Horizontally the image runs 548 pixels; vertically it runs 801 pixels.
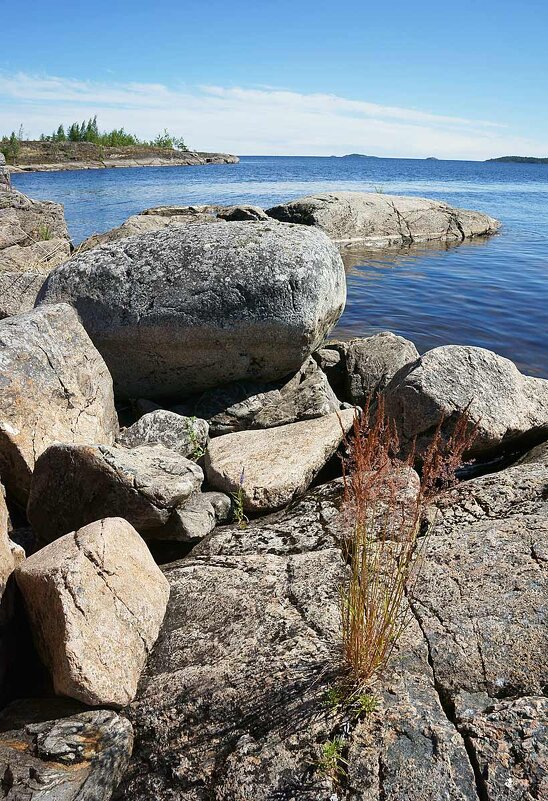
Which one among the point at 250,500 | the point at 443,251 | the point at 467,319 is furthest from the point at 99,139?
the point at 250,500

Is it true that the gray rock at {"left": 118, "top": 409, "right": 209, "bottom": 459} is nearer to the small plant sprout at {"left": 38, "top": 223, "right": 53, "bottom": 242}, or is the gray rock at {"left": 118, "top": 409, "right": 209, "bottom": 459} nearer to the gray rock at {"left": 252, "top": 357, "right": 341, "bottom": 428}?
the gray rock at {"left": 252, "top": 357, "right": 341, "bottom": 428}

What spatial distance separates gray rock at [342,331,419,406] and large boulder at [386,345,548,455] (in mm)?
1320

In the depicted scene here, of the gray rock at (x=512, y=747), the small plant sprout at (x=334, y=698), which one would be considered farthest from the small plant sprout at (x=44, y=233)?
the gray rock at (x=512, y=747)

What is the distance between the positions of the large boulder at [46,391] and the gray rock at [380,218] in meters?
17.2

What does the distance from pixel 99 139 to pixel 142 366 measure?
11477 cm

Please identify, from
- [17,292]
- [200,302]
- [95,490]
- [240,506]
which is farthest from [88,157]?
[95,490]

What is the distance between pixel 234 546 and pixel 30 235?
13576mm

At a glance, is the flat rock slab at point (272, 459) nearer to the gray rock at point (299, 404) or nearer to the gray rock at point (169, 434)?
the gray rock at point (169, 434)

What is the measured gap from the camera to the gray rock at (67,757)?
3.11m

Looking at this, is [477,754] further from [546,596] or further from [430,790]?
[546,596]

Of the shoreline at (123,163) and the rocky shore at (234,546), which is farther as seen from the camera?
the shoreline at (123,163)

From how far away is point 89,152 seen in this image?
95.2m

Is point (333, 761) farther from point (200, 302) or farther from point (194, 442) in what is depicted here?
point (200, 302)

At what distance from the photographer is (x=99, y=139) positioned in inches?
4294
